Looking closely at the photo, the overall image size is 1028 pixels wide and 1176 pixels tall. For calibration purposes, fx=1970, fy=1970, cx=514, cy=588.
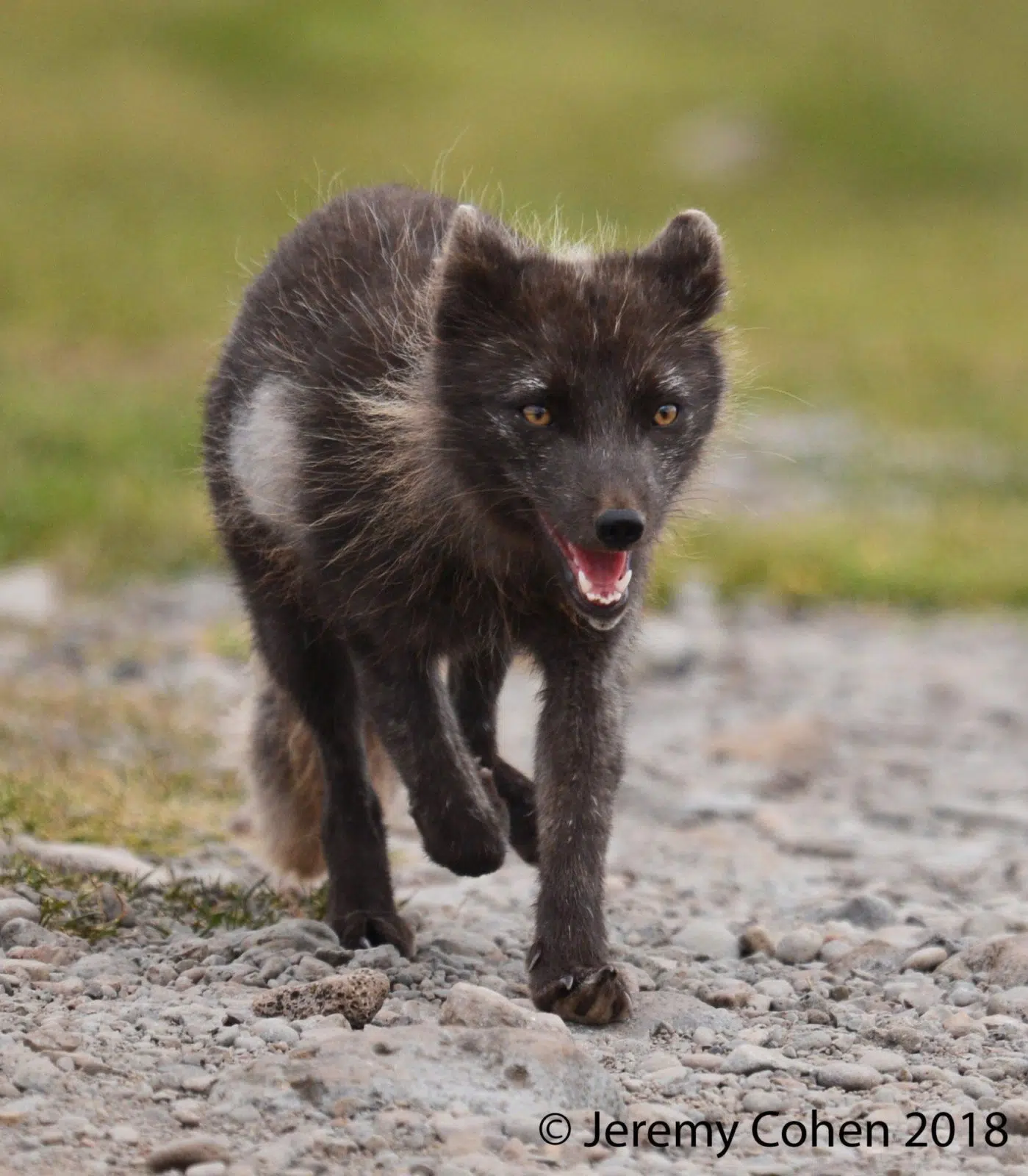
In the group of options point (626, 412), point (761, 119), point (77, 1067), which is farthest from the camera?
point (761, 119)

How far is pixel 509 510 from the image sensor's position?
5289 millimetres

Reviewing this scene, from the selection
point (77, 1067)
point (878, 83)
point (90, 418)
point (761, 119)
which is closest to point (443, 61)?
point (761, 119)

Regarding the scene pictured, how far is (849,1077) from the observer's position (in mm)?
4430

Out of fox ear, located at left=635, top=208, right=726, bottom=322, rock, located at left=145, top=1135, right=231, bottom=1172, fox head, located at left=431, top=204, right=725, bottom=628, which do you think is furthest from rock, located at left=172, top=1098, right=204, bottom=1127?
fox ear, located at left=635, top=208, right=726, bottom=322

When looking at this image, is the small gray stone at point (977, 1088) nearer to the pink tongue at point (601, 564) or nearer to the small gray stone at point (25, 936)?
the pink tongue at point (601, 564)

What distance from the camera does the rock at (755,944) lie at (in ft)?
18.6

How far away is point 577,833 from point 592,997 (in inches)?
19.3

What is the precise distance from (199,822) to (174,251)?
15524 millimetres

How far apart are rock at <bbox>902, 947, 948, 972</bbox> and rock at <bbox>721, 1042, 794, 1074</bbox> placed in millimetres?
1028

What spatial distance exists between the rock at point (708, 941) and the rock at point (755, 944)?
0.06ft

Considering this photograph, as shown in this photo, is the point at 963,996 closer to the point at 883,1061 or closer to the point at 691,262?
the point at 883,1061

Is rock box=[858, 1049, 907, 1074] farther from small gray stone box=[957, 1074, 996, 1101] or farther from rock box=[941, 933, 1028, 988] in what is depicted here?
rock box=[941, 933, 1028, 988]

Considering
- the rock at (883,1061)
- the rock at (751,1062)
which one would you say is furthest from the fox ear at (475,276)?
the rock at (883,1061)

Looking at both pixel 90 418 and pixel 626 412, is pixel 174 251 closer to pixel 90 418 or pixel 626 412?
pixel 90 418
